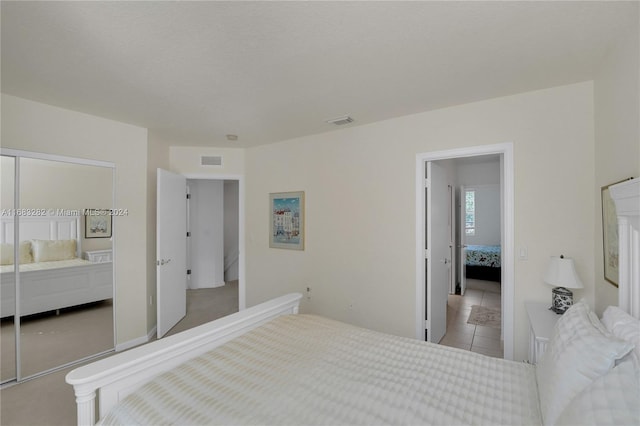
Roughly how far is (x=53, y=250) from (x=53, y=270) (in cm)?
19

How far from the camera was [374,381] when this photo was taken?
137 centimetres

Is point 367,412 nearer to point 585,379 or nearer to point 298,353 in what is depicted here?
point 298,353

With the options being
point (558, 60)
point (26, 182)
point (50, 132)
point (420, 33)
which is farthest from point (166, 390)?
point (558, 60)

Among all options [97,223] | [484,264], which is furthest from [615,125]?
[484,264]

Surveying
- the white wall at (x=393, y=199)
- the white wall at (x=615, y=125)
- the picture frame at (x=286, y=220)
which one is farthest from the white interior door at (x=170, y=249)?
the white wall at (x=615, y=125)

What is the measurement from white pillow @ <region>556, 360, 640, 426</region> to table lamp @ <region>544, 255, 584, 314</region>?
1.22 m

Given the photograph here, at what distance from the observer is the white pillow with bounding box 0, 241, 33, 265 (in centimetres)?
245

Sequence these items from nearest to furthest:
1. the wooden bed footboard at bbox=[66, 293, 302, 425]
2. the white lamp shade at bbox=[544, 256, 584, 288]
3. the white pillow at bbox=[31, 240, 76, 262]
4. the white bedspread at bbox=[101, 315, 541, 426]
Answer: the white bedspread at bbox=[101, 315, 541, 426] → the wooden bed footboard at bbox=[66, 293, 302, 425] → the white lamp shade at bbox=[544, 256, 584, 288] → the white pillow at bbox=[31, 240, 76, 262]

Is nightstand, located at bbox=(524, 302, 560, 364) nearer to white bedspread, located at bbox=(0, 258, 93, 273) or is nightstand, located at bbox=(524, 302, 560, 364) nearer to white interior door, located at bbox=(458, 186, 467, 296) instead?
white interior door, located at bbox=(458, 186, 467, 296)

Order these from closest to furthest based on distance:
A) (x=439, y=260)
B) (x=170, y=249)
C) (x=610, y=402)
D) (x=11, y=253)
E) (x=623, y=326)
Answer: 1. (x=610, y=402)
2. (x=623, y=326)
3. (x=11, y=253)
4. (x=439, y=260)
5. (x=170, y=249)

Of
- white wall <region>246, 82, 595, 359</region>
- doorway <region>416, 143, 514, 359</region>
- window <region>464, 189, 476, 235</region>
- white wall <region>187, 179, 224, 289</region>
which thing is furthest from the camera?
window <region>464, 189, 476, 235</region>

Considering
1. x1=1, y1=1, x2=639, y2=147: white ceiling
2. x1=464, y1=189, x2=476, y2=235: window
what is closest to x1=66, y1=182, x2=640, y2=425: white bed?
x1=1, y1=1, x2=639, y2=147: white ceiling

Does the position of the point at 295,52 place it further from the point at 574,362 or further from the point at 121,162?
the point at 121,162

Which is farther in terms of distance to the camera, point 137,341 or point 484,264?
point 484,264
